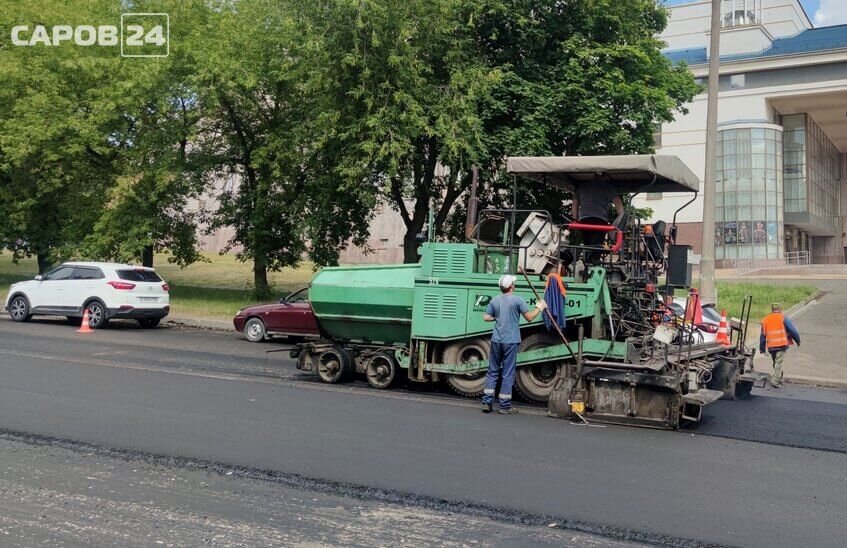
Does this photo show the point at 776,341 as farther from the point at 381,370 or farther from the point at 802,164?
the point at 802,164

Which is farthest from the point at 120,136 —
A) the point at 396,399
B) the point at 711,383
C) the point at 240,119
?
the point at 711,383

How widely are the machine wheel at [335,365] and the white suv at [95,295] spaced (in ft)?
31.5

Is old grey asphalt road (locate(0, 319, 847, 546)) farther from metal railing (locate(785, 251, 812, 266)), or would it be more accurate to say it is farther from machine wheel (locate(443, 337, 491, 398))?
Answer: metal railing (locate(785, 251, 812, 266))

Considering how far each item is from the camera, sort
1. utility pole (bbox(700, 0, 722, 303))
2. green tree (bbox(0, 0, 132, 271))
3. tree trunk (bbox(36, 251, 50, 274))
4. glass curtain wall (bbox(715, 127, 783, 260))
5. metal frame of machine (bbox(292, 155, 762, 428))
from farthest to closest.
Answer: glass curtain wall (bbox(715, 127, 783, 260)) → tree trunk (bbox(36, 251, 50, 274)) → green tree (bbox(0, 0, 132, 271)) → utility pole (bbox(700, 0, 722, 303)) → metal frame of machine (bbox(292, 155, 762, 428))

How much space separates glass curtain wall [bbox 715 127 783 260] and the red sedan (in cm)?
4360

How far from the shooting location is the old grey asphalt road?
18.3 ft

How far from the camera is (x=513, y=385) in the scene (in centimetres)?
1013

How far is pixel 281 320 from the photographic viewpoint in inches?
674

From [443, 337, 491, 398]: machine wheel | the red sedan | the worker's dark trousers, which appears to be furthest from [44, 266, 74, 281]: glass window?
the worker's dark trousers

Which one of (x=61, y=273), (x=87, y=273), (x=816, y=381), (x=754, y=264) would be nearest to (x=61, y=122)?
(x=61, y=273)

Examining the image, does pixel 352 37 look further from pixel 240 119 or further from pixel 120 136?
pixel 120 136

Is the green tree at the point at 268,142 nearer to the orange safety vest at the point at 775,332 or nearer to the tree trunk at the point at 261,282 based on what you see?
the tree trunk at the point at 261,282

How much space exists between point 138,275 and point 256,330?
4.44m

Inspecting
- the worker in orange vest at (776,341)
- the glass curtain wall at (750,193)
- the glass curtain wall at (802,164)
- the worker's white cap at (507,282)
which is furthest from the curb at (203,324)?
the glass curtain wall at (802,164)
